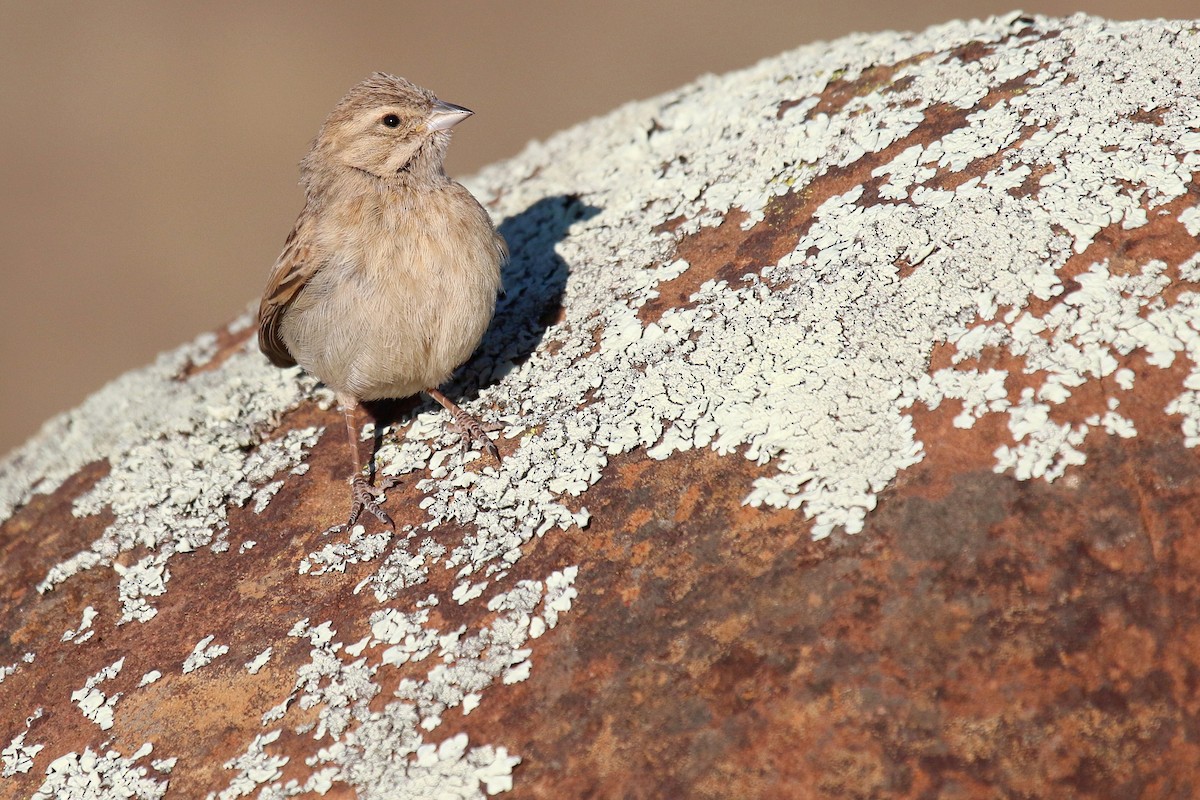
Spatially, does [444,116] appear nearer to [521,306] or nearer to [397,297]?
[521,306]

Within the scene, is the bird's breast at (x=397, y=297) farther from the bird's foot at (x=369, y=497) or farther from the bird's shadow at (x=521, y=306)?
the bird's foot at (x=369, y=497)

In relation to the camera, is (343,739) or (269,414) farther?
(269,414)

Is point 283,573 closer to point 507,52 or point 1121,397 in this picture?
point 1121,397

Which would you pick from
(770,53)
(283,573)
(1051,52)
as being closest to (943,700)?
(283,573)

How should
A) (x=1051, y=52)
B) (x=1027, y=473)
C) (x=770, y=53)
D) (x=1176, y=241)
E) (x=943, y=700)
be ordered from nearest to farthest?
(x=943, y=700), (x=1027, y=473), (x=1176, y=241), (x=1051, y=52), (x=770, y=53)

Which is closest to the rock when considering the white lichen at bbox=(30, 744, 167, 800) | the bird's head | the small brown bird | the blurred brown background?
the white lichen at bbox=(30, 744, 167, 800)

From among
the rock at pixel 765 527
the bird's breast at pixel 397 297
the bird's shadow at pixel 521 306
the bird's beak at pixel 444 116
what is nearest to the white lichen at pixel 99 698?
the rock at pixel 765 527
